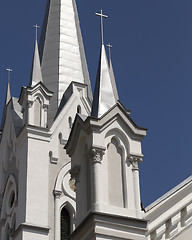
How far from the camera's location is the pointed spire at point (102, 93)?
1119 cm

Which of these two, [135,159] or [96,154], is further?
[135,159]

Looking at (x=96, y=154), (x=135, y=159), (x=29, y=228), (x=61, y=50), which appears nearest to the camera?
(x=96, y=154)

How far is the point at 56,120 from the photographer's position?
70.6 ft

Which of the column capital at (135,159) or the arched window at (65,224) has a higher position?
the arched window at (65,224)

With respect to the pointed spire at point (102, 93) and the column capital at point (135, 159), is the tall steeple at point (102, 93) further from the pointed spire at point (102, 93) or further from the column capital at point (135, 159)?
the column capital at point (135, 159)

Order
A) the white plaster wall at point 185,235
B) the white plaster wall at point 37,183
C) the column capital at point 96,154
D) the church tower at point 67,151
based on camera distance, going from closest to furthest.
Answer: the white plaster wall at point 185,235, the church tower at point 67,151, the column capital at point 96,154, the white plaster wall at point 37,183

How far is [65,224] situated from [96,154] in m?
9.56

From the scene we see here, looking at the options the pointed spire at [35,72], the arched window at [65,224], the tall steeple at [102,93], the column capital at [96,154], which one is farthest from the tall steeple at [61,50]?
the column capital at [96,154]

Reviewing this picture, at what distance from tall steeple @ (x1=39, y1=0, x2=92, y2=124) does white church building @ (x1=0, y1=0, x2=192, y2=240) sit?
0.11ft

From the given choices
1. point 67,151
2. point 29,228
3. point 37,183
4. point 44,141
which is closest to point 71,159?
point 67,151

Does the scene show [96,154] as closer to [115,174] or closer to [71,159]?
[115,174]

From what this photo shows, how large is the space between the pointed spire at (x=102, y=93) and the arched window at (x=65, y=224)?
828 cm

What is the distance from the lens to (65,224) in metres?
19.7

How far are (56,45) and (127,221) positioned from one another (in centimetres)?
1502
